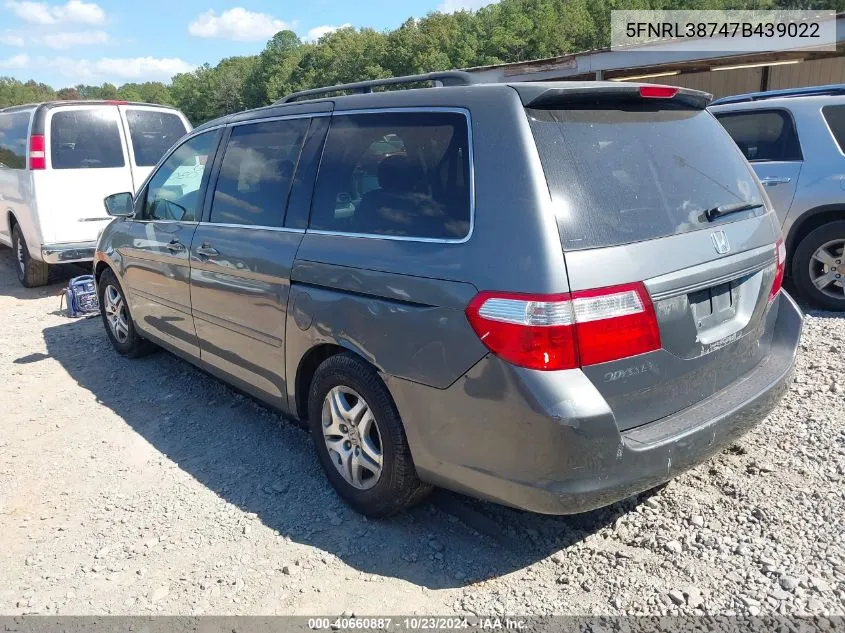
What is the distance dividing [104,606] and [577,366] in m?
2.13

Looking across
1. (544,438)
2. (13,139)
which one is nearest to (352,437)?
(544,438)

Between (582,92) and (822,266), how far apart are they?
14.3ft

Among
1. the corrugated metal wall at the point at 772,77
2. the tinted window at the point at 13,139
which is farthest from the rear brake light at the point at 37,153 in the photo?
the corrugated metal wall at the point at 772,77

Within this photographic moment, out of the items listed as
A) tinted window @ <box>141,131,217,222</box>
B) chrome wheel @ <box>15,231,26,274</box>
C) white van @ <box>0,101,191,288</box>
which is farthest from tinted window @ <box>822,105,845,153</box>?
chrome wheel @ <box>15,231,26,274</box>

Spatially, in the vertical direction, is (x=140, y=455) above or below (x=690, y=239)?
below

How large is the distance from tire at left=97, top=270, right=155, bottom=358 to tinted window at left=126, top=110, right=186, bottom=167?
322 cm

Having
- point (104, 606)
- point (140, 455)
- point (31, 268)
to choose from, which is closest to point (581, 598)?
point (104, 606)

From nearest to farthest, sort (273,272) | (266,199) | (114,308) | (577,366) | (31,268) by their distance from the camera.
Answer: (577,366) < (273,272) < (266,199) < (114,308) < (31,268)

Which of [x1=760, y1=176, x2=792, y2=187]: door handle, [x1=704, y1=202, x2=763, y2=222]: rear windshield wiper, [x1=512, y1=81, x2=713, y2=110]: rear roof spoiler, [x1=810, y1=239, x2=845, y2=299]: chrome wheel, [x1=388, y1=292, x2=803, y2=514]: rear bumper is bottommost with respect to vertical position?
[x1=810, y1=239, x2=845, y2=299]: chrome wheel

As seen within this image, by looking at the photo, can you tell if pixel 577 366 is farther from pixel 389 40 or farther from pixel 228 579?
pixel 389 40

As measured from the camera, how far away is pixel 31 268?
836 cm

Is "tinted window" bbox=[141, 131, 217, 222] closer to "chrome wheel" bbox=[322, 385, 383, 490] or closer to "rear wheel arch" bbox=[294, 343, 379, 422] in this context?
"rear wheel arch" bbox=[294, 343, 379, 422]

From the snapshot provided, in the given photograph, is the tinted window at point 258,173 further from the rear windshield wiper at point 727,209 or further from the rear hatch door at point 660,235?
the rear windshield wiper at point 727,209

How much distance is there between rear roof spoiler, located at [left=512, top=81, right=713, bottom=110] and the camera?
2.51m
